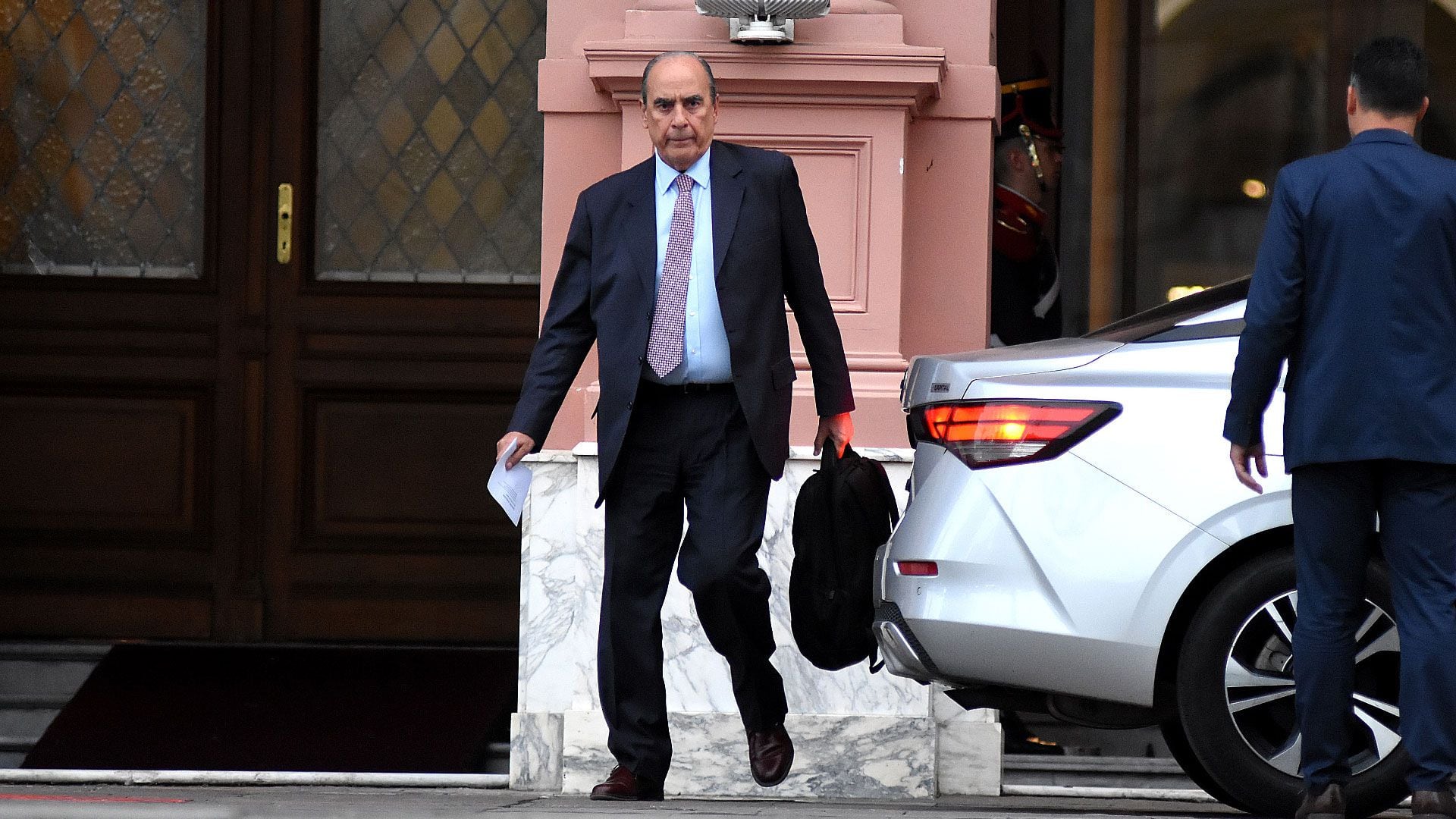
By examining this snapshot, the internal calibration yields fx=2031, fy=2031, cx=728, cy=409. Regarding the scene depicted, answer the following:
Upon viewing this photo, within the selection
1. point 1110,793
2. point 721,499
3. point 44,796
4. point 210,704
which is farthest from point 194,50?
point 1110,793

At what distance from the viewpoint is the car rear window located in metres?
5.04

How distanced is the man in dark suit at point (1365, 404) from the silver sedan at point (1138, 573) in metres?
0.27

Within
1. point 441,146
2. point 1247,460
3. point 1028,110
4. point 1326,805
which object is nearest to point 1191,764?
point 1326,805

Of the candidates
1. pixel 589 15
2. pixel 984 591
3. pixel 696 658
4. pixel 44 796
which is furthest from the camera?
pixel 589 15

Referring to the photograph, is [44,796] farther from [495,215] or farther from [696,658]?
[495,215]

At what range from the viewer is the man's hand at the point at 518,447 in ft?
17.6

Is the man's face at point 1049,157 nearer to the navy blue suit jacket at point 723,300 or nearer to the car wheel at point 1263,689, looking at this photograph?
the navy blue suit jacket at point 723,300

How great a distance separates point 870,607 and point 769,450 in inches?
21.3

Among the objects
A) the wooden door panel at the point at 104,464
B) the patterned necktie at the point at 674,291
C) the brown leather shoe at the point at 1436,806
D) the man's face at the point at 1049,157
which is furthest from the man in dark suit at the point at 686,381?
the wooden door panel at the point at 104,464

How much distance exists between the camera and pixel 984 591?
194 inches

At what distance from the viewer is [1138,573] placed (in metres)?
4.84

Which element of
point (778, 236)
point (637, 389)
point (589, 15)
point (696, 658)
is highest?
point (589, 15)

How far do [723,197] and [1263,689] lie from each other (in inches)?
74.4

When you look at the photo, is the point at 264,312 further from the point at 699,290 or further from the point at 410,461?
the point at 699,290
